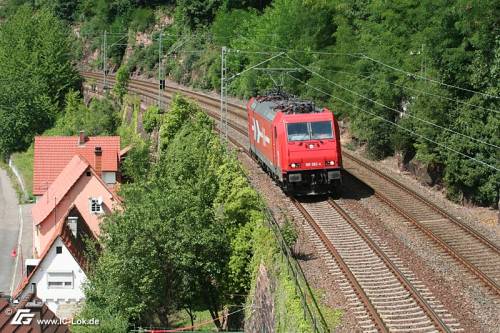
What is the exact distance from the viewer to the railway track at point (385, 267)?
19781 millimetres

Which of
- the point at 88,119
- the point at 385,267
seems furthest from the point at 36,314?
the point at 88,119

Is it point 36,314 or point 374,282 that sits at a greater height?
point 374,282

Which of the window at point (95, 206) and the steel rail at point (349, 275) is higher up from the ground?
the steel rail at point (349, 275)

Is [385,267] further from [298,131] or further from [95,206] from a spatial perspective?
[95,206]

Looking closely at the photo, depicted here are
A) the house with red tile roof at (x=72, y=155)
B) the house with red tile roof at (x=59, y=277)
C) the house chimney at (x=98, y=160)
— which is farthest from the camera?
the house with red tile roof at (x=72, y=155)

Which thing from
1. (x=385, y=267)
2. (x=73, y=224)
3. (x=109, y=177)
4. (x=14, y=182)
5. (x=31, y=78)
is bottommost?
(x=14, y=182)

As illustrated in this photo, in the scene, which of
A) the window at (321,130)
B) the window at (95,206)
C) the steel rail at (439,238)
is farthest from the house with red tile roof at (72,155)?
the window at (321,130)

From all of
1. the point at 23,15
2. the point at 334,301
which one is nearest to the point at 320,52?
the point at 334,301

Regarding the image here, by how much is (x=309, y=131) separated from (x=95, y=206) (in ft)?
59.0

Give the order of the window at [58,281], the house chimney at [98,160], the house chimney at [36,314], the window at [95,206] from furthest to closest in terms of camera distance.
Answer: the house chimney at [98,160], the window at [95,206], the window at [58,281], the house chimney at [36,314]

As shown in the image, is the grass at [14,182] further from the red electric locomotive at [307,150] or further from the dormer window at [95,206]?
the red electric locomotive at [307,150]

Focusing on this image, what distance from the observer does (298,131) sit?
3172 centimetres

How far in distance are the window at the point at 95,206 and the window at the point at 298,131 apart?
1743 centimetres

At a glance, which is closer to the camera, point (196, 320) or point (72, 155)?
point (196, 320)
